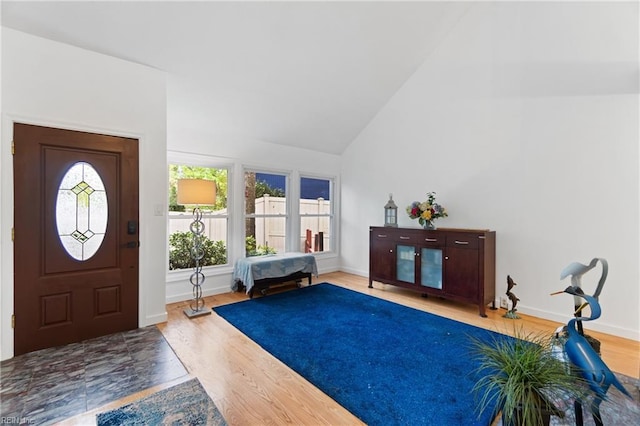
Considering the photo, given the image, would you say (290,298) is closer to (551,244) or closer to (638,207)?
(551,244)

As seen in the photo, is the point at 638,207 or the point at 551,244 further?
the point at 551,244

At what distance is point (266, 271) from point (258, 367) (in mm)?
Result: 1942

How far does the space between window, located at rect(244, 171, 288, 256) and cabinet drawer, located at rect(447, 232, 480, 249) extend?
9.21 ft

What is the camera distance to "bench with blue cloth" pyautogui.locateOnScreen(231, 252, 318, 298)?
402 cm

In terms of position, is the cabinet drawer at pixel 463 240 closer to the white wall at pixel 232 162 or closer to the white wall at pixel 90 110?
the white wall at pixel 232 162

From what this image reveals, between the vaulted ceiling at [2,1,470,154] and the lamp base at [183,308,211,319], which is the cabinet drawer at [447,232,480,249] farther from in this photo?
the lamp base at [183,308,211,319]

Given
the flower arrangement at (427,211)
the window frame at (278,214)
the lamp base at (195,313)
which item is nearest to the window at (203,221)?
the window frame at (278,214)

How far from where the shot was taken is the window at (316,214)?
215 inches

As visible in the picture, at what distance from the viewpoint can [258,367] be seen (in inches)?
88.4

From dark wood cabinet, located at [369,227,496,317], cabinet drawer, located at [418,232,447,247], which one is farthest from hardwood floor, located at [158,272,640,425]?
cabinet drawer, located at [418,232,447,247]

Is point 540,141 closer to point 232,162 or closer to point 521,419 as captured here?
point 521,419

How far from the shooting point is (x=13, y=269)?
2.39m

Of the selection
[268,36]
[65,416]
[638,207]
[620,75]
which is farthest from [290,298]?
[620,75]

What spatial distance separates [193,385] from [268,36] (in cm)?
333
